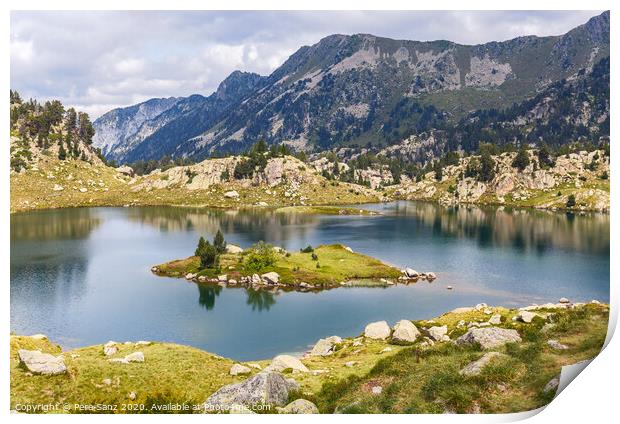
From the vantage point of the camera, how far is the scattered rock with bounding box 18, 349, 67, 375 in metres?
35.5

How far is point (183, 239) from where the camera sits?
140 metres

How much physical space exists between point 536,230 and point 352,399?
143 meters

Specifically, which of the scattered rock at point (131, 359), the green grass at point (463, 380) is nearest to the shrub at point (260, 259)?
the scattered rock at point (131, 359)

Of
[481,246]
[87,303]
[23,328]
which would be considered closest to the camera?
[23,328]

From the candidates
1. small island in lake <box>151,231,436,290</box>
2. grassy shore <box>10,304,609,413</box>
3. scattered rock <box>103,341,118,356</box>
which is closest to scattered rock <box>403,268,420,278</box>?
small island in lake <box>151,231,436,290</box>

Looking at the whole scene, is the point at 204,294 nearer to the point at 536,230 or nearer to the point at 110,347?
the point at 110,347

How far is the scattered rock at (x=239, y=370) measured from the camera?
42175 mm

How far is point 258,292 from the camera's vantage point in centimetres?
8894

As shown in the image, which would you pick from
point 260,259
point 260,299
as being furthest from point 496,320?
point 260,259

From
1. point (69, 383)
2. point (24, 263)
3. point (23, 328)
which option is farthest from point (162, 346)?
point (24, 263)

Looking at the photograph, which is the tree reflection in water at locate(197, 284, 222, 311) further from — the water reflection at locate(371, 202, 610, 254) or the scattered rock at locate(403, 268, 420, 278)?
the water reflection at locate(371, 202, 610, 254)

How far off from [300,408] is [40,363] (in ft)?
59.6

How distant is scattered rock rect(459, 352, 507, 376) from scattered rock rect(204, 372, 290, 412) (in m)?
12.2
